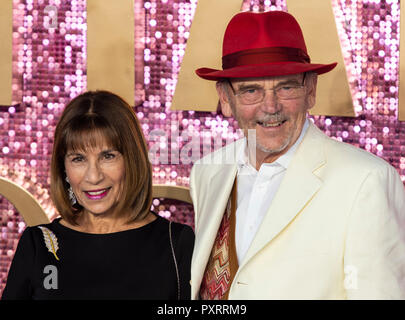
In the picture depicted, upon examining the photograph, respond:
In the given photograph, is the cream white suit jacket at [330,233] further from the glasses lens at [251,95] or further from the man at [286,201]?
the glasses lens at [251,95]

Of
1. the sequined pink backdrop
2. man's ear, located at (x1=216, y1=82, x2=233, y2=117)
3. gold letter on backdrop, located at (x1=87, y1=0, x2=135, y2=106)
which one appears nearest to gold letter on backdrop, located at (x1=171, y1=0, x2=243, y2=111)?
the sequined pink backdrop

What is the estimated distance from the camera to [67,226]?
235 centimetres

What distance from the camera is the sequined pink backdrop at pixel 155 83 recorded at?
3131 mm

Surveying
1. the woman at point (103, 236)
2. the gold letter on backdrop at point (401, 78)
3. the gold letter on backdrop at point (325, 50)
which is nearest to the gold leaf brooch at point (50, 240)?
the woman at point (103, 236)

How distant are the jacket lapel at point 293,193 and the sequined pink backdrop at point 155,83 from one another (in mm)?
1125

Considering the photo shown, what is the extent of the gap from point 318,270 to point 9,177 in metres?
1.89

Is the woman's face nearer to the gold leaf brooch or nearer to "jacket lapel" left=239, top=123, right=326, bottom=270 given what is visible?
the gold leaf brooch

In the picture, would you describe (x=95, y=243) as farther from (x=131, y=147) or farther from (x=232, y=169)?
(x=232, y=169)

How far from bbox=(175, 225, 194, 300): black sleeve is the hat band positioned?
26.1 inches

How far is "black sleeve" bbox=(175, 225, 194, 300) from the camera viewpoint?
88.8 inches

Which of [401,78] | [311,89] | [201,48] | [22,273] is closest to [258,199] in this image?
[311,89]

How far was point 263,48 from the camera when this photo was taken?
7.10 ft
